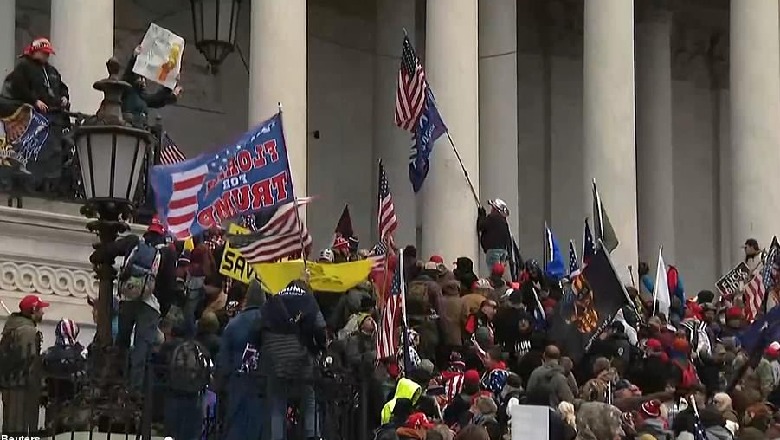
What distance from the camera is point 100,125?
1320cm

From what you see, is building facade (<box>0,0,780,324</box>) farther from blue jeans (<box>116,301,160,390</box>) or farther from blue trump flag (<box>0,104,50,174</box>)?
blue jeans (<box>116,301,160,390</box>)

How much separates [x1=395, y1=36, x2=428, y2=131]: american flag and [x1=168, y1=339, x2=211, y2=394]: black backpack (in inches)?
538

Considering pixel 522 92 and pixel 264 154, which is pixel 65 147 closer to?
pixel 264 154

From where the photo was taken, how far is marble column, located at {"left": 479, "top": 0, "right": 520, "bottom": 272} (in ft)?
117

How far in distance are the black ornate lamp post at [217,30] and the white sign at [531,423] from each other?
46.6 feet

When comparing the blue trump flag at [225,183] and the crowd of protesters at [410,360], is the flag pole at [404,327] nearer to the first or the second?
the crowd of protesters at [410,360]

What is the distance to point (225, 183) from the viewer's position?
18062mm

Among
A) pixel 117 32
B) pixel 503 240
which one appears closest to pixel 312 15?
pixel 117 32

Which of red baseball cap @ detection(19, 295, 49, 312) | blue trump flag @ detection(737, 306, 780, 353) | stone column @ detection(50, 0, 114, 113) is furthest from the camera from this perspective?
stone column @ detection(50, 0, 114, 113)

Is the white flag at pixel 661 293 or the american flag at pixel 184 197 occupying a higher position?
the american flag at pixel 184 197

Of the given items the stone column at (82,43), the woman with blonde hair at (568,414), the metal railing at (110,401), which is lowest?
the woman with blonde hair at (568,414)

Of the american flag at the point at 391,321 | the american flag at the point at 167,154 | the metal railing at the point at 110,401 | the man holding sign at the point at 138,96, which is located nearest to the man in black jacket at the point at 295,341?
the metal railing at the point at 110,401

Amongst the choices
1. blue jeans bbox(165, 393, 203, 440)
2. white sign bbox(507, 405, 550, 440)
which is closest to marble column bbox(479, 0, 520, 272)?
blue jeans bbox(165, 393, 203, 440)

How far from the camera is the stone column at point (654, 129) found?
4016cm
